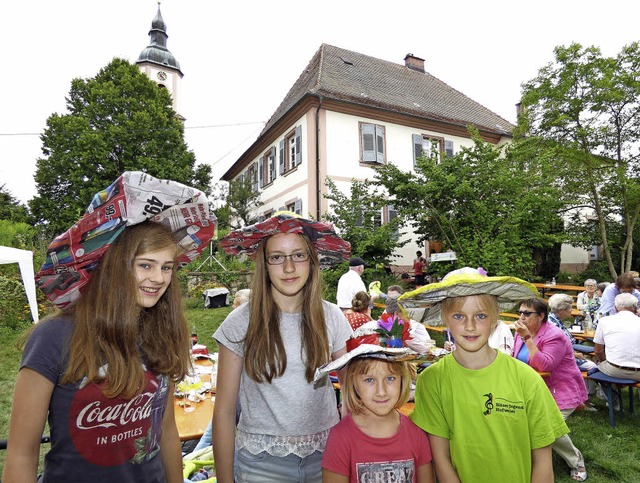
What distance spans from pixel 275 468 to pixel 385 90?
19062 millimetres

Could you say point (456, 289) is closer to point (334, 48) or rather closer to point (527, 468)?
point (527, 468)

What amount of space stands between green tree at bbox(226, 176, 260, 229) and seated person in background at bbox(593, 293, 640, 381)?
54.8 feet

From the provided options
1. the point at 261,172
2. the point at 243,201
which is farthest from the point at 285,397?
the point at 261,172

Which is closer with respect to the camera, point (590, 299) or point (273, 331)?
point (273, 331)

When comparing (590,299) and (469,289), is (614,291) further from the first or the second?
(469,289)

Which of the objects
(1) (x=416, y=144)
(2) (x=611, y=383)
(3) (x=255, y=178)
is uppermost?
(1) (x=416, y=144)

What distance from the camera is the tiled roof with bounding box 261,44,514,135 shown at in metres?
16.9

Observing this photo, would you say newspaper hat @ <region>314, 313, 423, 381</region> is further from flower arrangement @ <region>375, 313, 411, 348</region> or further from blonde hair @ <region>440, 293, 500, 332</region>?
blonde hair @ <region>440, 293, 500, 332</region>

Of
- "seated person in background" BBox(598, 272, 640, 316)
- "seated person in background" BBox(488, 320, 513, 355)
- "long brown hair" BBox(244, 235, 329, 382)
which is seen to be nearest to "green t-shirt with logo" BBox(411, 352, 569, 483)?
"long brown hair" BBox(244, 235, 329, 382)

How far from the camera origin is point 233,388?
1.76m

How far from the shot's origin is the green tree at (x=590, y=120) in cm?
→ 1495

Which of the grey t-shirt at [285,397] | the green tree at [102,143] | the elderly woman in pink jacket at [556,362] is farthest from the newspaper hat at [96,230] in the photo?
the green tree at [102,143]

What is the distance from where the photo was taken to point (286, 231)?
1.95 meters

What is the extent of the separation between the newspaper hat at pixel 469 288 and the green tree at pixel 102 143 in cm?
2052
